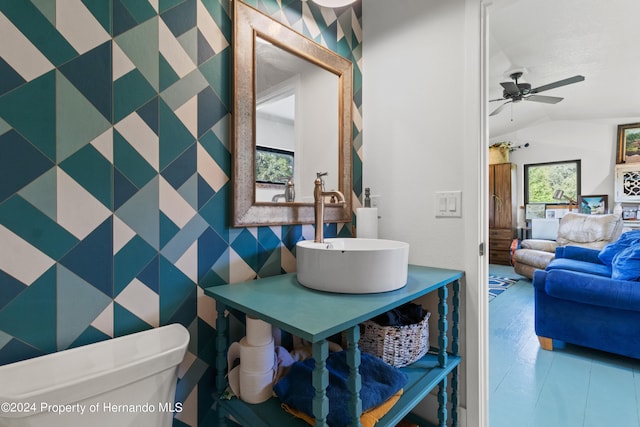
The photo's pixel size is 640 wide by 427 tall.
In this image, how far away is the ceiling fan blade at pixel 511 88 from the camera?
314 centimetres

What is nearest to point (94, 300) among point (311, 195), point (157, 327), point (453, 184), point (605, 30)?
point (157, 327)

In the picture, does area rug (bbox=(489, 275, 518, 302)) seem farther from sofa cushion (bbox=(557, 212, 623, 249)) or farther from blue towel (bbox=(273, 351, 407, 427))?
blue towel (bbox=(273, 351, 407, 427))

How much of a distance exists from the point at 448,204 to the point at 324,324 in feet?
2.85

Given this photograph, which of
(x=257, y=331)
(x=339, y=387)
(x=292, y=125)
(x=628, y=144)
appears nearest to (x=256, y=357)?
(x=257, y=331)

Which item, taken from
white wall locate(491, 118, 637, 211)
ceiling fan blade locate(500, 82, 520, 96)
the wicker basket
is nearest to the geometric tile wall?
the wicker basket

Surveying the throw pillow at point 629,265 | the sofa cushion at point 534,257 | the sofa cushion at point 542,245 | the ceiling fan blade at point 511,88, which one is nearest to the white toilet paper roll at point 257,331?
the throw pillow at point 629,265

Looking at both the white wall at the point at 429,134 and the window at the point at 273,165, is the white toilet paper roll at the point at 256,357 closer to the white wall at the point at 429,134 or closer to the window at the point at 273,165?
the window at the point at 273,165

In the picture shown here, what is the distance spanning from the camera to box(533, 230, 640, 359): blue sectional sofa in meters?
2.07

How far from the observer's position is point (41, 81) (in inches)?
30.1

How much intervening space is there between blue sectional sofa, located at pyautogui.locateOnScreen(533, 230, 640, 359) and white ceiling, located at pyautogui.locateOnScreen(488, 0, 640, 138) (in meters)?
1.64

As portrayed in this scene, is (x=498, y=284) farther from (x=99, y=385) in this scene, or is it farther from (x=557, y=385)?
(x=99, y=385)

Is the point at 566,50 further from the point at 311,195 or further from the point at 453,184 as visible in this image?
the point at 311,195

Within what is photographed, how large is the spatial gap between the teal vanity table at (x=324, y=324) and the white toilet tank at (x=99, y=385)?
0.20 meters

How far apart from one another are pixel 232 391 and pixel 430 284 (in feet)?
2.48
